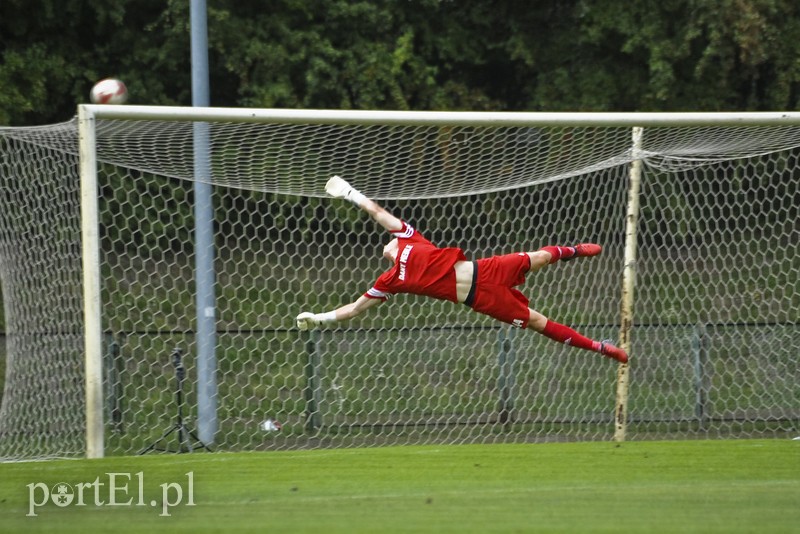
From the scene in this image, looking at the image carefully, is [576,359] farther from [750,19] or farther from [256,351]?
[750,19]

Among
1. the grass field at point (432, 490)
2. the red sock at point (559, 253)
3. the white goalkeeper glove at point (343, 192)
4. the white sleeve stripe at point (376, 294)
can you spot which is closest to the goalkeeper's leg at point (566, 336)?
the red sock at point (559, 253)

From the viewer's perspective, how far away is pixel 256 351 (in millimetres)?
10039

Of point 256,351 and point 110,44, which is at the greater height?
point 110,44

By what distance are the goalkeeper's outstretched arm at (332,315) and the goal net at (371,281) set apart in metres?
1.10

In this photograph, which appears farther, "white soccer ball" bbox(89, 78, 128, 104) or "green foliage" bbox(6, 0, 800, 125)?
"green foliage" bbox(6, 0, 800, 125)

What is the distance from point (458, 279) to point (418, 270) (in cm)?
31

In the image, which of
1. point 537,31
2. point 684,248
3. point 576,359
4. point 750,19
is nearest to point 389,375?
point 576,359

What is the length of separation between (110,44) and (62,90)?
1.09m

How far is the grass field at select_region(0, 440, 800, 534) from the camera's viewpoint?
5.14 meters

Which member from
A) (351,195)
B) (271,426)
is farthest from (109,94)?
(271,426)

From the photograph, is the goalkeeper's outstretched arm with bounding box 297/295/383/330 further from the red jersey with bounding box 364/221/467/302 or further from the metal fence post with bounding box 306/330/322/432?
the metal fence post with bounding box 306/330/322/432

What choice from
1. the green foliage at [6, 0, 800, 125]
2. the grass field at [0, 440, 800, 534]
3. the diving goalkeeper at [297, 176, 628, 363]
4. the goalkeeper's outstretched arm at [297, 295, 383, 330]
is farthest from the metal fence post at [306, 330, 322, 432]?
the green foliage at [6, 0, 800, 125]

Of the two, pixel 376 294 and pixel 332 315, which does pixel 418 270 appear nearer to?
pixel 376 294

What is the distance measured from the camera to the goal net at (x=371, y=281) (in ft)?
24.3
